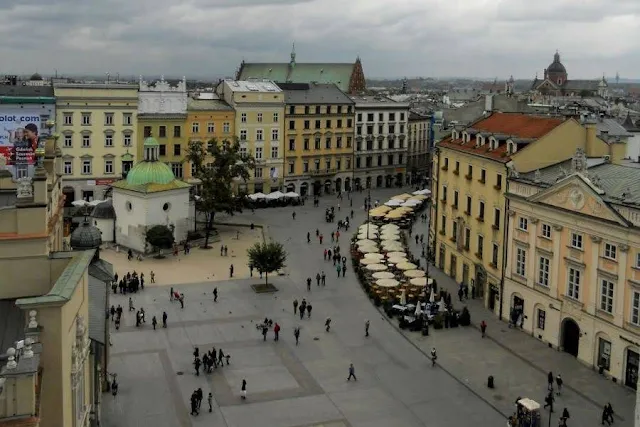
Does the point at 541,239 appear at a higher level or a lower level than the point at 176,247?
higher

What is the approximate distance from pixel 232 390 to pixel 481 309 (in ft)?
70.7

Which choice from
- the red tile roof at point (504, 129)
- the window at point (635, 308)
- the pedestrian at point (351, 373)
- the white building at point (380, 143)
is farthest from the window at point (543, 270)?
the white building at point (380, 143)

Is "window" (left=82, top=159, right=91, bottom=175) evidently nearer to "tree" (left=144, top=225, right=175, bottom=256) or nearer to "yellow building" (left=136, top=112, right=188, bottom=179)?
"yellow building" (left=136, top=112, right=188, bottom=179)

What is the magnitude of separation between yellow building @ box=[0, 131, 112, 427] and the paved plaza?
8.45 metres

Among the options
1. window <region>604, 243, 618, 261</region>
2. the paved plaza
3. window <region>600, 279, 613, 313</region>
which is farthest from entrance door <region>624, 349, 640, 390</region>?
window <region>604, 243, 618, 261</region>

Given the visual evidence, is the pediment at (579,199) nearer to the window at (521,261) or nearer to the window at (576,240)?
the window at (576,240)

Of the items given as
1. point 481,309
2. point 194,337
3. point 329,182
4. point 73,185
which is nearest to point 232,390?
point 194,337

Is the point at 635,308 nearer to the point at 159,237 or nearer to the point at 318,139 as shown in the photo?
the point at 159,237

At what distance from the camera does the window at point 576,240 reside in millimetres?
42500

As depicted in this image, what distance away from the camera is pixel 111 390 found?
36.7 meters

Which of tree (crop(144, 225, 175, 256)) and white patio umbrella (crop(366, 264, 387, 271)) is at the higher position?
tree (crop(144, 225, 175, 256))

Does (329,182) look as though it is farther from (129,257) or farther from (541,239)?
(541,239)

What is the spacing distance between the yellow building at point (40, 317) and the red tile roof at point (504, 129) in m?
33.7

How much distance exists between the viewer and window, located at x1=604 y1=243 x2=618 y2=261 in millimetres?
39969
